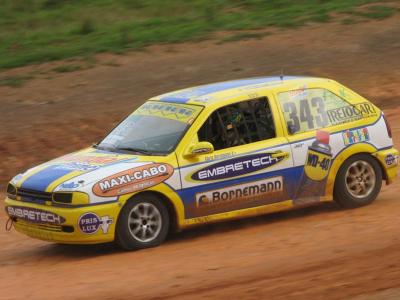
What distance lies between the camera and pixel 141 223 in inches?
428

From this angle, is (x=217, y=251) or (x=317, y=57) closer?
(x=217, y=251)

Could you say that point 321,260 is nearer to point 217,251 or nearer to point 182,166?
point 217,251

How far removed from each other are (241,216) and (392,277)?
2.51 meters

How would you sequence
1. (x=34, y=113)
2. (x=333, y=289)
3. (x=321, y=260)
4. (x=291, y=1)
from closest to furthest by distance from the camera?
(x=333, y=289) → (x=321, y=260) → (x=34, y=113) → (x=291, y=1)

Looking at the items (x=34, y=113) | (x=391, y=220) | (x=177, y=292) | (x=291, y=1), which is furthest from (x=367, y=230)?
(x=291, y=1)

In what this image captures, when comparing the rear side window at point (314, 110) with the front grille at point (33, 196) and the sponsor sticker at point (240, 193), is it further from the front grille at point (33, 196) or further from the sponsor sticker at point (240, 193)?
the front grille at point (33, 196)

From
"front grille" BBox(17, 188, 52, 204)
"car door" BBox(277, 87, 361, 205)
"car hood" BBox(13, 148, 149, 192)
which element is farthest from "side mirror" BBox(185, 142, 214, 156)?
"front grille" BBox(17, 188, 52, 204)

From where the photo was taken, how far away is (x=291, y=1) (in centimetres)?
2788

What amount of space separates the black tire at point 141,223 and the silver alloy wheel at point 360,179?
2.41 meters

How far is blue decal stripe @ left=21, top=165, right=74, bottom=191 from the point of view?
1078cm

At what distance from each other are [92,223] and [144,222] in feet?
1.98

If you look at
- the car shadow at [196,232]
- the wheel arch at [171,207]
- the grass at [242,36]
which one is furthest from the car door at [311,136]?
the grass at [242,36]

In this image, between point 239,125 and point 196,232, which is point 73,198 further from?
point 239,125

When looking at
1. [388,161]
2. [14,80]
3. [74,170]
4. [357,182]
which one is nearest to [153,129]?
[74,170]
